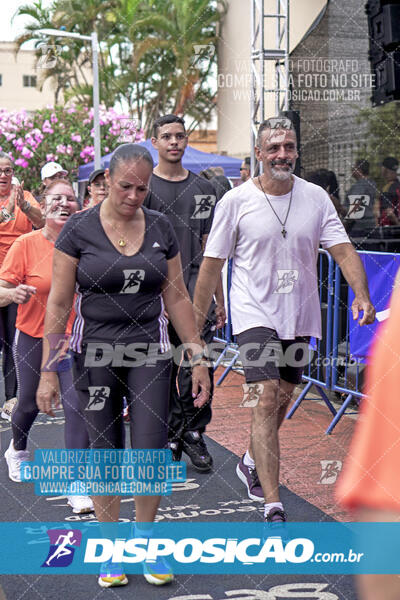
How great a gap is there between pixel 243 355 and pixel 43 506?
1.45 m

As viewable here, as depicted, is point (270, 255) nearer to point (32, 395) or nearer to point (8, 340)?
point (32, 395)

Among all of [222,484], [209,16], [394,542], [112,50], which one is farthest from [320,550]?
[112,50]

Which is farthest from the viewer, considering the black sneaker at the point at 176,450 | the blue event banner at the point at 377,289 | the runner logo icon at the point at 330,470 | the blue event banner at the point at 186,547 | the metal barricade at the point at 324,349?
the metal barricade at the point at 324,349

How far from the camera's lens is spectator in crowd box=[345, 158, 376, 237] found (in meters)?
9.68

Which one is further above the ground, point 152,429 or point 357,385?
point 152,429

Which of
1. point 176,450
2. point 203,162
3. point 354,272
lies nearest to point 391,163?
point 176,450

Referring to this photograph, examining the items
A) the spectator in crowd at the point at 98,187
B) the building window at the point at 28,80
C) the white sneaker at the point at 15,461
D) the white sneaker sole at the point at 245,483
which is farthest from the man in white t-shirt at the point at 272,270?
the building window at the point at 28,80

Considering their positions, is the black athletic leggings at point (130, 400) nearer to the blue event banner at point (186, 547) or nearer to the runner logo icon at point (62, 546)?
the blue event banner at point (186, 547)

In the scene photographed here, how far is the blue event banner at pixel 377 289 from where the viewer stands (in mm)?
6004

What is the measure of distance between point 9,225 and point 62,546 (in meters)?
3.51

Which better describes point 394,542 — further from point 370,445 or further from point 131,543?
point 131,543

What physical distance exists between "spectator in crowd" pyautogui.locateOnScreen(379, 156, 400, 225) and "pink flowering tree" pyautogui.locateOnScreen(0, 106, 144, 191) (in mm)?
16630

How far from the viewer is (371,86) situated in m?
11.3

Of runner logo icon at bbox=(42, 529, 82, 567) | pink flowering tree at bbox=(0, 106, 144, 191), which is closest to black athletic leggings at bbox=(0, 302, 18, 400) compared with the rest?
runner logo icon at bbox=(42, 529, 82, 567)
